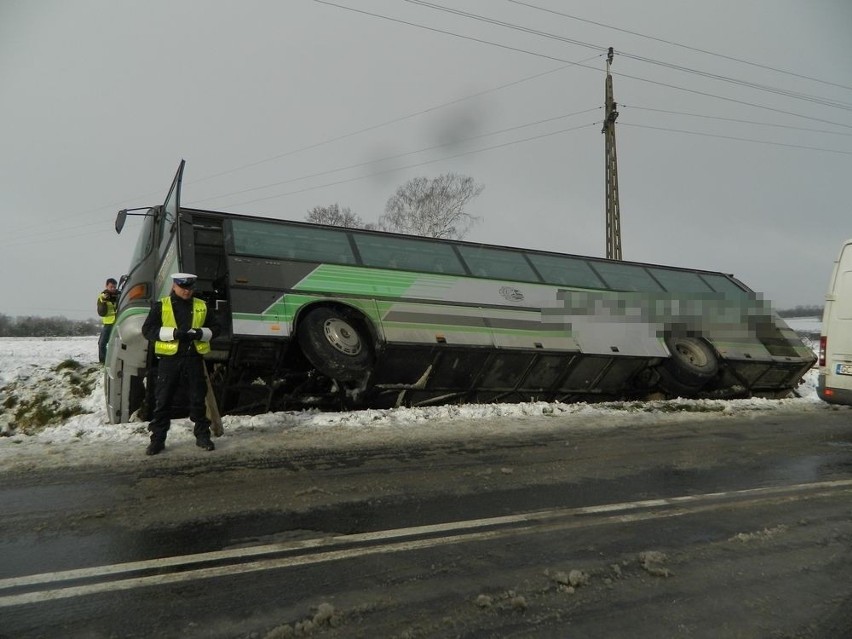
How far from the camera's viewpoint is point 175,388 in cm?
506

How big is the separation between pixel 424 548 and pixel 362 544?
355mm

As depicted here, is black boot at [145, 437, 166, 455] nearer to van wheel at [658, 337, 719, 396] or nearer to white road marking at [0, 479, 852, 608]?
white road marking at [0, 479, 852, 608]

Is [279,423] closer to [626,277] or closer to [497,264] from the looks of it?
[497,264]

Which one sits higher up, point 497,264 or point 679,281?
point 497,264

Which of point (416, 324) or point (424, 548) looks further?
point (416, 324)

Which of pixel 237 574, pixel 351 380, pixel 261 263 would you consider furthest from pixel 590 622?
pixel 261 263

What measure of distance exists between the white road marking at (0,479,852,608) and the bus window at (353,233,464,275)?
15.8ft

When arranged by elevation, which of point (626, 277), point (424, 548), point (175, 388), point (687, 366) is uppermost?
point (626, 277)

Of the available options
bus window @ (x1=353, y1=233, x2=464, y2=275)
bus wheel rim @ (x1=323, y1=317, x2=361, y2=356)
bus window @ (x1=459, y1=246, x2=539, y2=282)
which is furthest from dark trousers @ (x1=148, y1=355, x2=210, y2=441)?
bus window @ (x1=459, y1=246, x2=539, y2=282)

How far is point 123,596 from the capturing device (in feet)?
7.66

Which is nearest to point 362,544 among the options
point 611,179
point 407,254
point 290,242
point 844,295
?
point 290,242

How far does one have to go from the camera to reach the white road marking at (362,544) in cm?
245

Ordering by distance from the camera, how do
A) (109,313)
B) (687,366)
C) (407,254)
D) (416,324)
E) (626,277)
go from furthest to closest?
(626,277) < (687,366) < (109,313) < (407,254) < (416,324)

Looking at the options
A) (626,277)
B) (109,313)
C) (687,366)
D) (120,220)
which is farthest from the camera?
(626,277)
